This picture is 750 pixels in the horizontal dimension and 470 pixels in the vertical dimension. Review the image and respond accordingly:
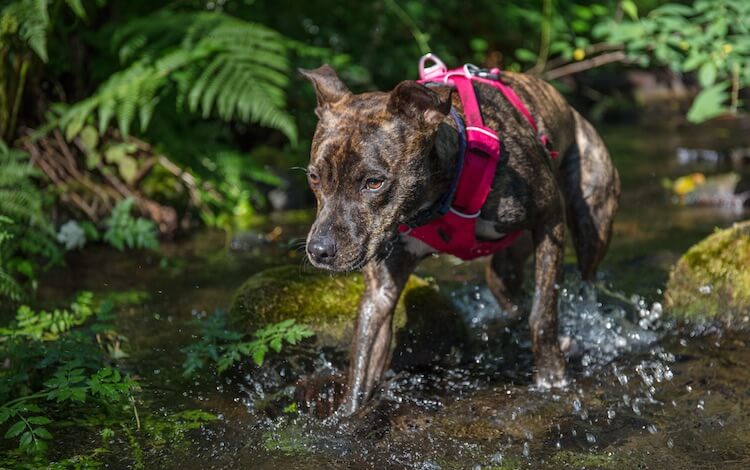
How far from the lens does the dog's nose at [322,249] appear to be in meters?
3.90

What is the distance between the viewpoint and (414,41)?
10492 mm

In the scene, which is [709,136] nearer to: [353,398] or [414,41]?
[414,41]

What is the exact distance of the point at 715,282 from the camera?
5711mm

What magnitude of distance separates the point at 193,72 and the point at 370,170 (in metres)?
4.48

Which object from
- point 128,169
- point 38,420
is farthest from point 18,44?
point 38,420

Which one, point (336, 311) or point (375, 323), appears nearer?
point (375, 323)

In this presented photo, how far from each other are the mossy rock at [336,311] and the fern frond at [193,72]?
2110mm

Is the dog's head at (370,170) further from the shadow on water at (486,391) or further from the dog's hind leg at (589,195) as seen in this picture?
the dog's hind leg at (589,195)

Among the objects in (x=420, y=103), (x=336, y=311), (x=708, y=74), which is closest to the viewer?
(x=420, y=103)

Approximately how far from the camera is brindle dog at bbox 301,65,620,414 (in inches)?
157

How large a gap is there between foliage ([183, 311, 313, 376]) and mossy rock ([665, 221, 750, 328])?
247 centimetres

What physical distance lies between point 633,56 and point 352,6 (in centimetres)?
324

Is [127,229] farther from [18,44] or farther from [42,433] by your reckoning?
[42,433]

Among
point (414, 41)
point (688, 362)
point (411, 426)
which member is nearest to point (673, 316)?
→ point (688, 362)
